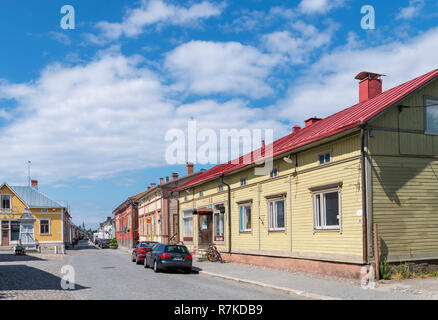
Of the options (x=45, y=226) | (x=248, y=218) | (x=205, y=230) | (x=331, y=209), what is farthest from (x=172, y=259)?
(x=45, y=226)

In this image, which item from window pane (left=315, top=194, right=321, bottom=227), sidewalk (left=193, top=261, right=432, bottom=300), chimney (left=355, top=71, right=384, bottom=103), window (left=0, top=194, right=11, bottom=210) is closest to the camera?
sidewalk (left=193, top=261, right=432, bottom=300)

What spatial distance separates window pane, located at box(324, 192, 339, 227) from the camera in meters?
17.1

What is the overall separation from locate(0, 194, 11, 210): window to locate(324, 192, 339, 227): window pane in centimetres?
5249

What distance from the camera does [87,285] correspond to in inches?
628

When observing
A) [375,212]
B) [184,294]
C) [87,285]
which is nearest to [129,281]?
[87,285]

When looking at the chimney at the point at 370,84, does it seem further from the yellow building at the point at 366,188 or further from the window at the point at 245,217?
the window at the point at 245,217

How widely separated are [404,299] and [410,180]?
18.4 feet

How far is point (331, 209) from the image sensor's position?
17.5m

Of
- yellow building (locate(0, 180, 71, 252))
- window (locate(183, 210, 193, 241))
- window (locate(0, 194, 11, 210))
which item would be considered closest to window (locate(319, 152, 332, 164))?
window (locate(183, 210, 193, 241))

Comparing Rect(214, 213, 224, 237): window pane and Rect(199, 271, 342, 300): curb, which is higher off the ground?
Rect(214, 213, 224, 237): window pane

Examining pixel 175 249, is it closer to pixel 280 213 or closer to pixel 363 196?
pixel 280 213

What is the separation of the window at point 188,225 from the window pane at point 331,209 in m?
18.5

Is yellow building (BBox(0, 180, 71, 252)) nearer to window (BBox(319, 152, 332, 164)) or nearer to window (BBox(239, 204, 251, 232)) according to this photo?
window (BBox(239, 204, 251, 232))

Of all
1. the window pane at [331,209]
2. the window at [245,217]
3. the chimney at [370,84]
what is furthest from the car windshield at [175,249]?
the chimney at [370,84]
